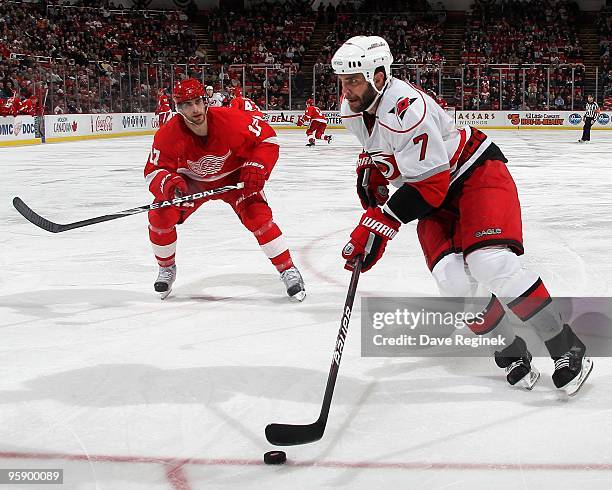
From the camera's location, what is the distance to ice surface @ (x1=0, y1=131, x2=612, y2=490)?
203 centimetres

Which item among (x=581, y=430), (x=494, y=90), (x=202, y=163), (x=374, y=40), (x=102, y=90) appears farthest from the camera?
(x=494, y=90)

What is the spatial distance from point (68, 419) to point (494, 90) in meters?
22.2

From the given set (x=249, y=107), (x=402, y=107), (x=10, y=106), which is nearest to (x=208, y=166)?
(x=249, y=107)

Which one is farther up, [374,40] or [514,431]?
[374,40]

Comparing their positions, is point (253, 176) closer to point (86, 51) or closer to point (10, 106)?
point (10, 106)

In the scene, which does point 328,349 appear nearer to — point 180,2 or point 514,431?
point 514,431

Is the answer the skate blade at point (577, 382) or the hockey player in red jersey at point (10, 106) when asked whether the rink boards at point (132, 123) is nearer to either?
the hockey player in red jersey at point (10, 106)

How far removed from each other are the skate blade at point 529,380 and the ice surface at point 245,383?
24 mm

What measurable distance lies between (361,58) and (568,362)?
1102 millimetres

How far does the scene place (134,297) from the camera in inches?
157

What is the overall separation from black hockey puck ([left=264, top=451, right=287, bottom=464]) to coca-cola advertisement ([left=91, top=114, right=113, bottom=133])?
58.0ft

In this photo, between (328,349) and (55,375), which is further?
(328,349)

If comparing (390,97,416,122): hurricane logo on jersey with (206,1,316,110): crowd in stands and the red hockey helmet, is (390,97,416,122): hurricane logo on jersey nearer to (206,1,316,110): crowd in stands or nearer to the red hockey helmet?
the red hockey helmet

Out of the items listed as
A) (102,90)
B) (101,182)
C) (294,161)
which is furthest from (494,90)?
(101,182)
